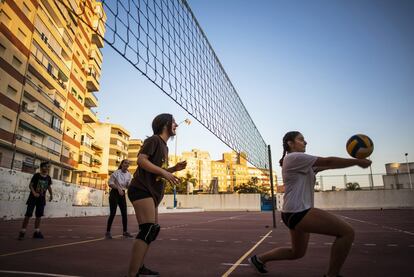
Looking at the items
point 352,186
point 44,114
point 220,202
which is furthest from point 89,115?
point 352,186

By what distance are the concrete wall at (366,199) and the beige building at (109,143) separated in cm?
4381

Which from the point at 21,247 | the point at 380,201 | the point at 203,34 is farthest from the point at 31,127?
the point at 380,201

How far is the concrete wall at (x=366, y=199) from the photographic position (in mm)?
30641

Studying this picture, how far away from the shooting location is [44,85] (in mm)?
32062

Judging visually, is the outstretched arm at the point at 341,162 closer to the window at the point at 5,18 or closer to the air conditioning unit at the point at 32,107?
the window at the point at 5,18

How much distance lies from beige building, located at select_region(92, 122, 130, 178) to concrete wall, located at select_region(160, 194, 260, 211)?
958 inches

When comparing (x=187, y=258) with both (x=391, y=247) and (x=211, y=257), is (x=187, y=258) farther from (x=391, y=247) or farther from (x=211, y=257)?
(x=391, y=247)

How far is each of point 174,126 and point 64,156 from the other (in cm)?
3731

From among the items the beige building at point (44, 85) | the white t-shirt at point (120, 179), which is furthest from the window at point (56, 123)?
the white t-shirt at point (120, 179)

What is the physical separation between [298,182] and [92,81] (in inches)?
1791

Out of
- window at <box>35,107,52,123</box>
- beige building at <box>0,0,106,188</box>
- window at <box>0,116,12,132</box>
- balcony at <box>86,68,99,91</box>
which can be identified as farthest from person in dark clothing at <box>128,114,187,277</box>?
balcony at <box>86,68,99,91</box>

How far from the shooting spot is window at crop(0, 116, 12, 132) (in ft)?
82.9

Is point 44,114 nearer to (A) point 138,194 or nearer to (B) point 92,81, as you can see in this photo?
(B) point 92,81

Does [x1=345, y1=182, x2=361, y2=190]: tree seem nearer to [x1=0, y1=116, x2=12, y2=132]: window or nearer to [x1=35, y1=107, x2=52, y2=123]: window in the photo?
[x1=35, y1=107, x2=52, y2=123]: window
